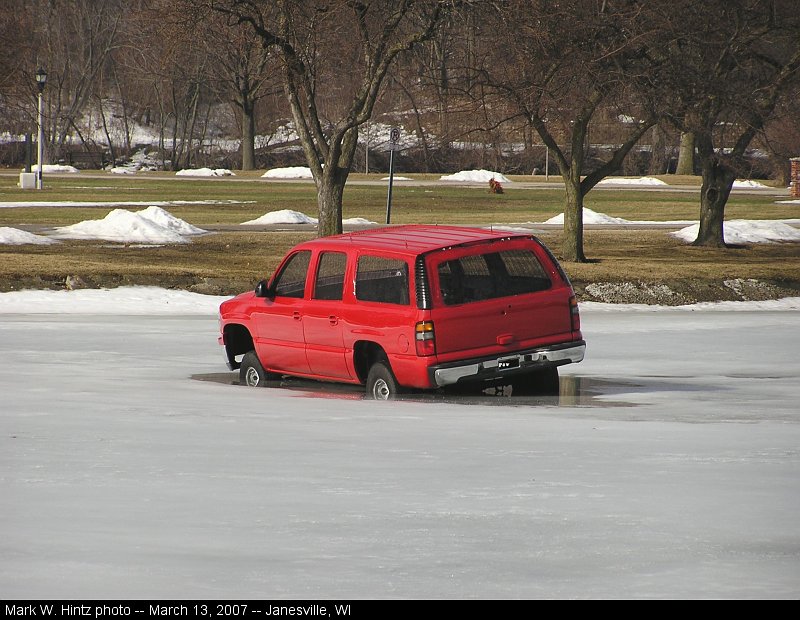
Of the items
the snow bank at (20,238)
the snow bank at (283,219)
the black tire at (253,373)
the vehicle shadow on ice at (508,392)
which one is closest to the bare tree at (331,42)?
the snow bank at (20,238)

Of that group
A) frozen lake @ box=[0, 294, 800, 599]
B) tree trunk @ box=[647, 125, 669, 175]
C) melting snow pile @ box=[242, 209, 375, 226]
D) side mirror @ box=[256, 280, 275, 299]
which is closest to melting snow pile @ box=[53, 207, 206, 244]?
melting snow pile @ box=[242, 209, 375, 226]

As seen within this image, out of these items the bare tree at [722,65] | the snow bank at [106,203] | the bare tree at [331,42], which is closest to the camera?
the bare tree at [331,42]

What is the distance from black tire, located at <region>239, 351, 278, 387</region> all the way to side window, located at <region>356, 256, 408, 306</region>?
1.99 m

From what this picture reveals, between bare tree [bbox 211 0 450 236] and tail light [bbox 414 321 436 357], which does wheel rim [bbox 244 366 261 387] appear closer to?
tail light [bbox 414 321 436 357]

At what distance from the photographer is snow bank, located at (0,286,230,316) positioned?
2284 cm

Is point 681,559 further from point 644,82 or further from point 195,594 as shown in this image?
point 644,82

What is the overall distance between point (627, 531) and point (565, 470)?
1.76 meters

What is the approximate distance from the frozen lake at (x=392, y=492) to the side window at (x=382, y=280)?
99 cm

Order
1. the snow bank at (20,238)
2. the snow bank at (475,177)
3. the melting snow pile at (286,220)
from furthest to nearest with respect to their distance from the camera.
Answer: the snow bank at (475,177)
the melting snow pile at (286,220)
the snow bank at (20,238)

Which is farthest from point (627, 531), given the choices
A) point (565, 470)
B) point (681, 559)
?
point (565, 470)

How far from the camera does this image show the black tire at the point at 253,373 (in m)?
14.8

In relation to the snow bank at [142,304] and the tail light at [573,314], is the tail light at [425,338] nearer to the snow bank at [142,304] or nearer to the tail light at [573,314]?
the tail light at [573,314]

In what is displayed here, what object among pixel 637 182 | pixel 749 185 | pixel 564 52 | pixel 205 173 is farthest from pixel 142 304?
pixel 205 173

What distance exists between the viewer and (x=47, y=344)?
17828 mm
